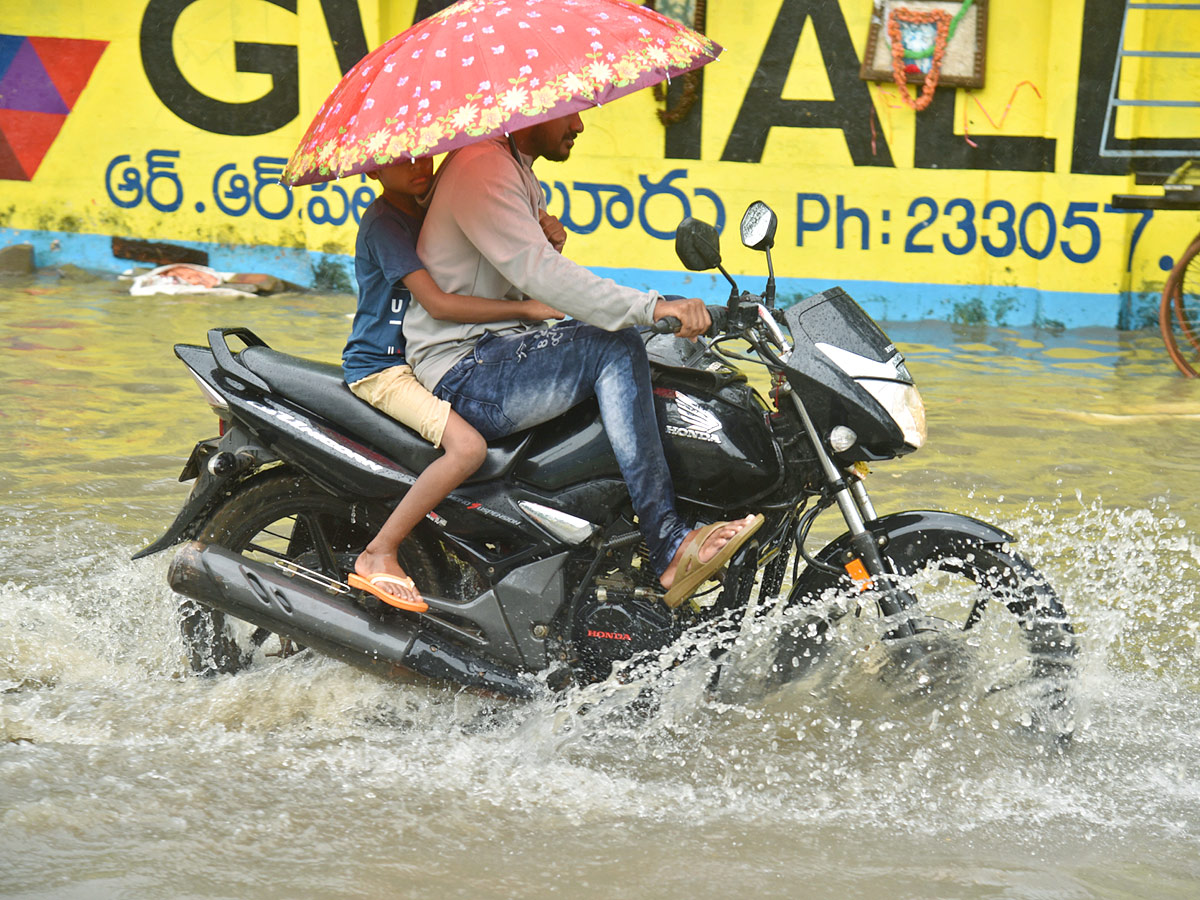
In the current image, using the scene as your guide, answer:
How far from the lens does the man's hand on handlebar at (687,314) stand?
2.91 m

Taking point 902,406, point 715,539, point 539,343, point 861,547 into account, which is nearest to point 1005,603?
point 861,547

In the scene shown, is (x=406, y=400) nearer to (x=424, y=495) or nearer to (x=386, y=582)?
(x=424, y=495)

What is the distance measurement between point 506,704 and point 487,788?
0.32m

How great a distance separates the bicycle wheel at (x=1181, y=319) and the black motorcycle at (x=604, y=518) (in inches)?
223

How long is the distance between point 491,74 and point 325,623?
146 centimetres

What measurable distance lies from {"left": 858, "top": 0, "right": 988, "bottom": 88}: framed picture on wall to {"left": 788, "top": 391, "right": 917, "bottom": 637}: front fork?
7575 millimetres

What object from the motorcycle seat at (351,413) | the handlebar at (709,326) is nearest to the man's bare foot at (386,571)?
the motorcycle seat at (351,413)

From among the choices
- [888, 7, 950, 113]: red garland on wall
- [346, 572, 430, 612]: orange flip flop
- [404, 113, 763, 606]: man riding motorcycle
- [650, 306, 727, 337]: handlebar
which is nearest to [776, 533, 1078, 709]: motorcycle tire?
[404, 113, 763, 606]: man riding motorcycle

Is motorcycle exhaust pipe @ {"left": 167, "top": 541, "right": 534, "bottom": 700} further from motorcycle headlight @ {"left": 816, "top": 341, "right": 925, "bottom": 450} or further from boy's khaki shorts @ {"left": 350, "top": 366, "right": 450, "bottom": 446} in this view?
motorcycle headlight @ {"left": 816, "top": 341, "right": 925, "bottom": 450}

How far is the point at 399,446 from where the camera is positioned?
10.6 ft

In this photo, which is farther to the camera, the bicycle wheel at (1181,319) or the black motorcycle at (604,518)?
the bicycle wheel at (1181,319)

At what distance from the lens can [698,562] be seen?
2.98 meters

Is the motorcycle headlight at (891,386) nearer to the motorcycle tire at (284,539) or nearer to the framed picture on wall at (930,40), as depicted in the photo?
the motorcycle tire at (284,539)

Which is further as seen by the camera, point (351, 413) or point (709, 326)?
point (351, 413)
